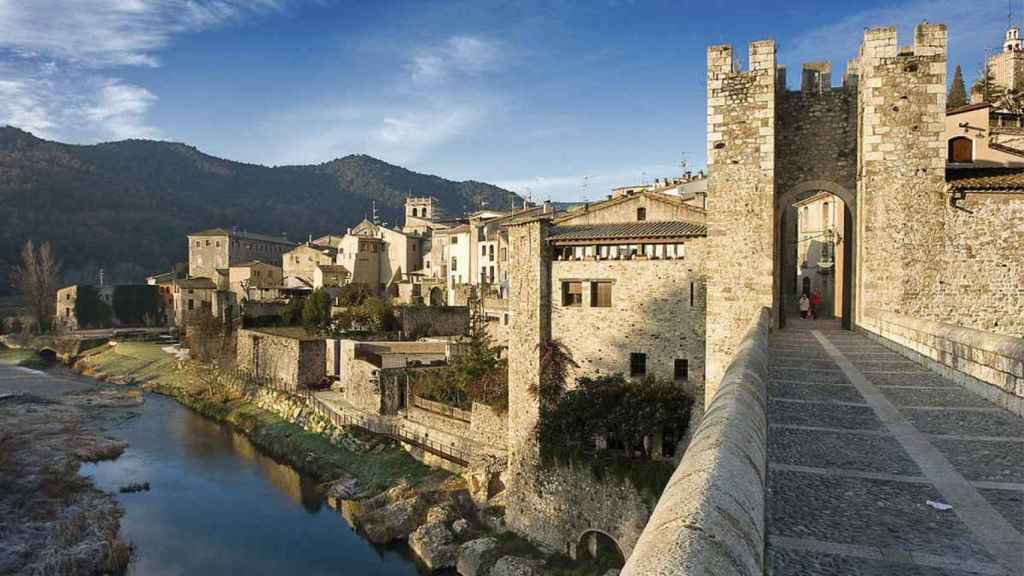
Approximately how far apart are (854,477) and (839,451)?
2.16ft

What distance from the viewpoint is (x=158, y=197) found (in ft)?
417

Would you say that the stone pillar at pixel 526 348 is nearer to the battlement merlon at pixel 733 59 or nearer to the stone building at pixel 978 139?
the battlement merlon at pixel 733 59

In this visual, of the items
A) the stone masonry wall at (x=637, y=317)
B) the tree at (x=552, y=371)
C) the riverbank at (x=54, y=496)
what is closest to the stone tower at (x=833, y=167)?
the stone masonry wall at (x=637, y=317)

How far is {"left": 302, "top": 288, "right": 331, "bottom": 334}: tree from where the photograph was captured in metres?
46.5

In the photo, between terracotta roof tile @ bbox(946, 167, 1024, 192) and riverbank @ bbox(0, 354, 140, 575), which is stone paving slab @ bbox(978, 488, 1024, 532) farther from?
riverbank @ bbox(0, 354, 140, 575)

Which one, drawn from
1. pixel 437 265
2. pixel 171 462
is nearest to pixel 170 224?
pixel 437 265

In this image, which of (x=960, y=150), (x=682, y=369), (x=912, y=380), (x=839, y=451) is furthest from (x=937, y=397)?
(x=960, y=150)

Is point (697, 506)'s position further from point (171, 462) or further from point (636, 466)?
point (171, 462)

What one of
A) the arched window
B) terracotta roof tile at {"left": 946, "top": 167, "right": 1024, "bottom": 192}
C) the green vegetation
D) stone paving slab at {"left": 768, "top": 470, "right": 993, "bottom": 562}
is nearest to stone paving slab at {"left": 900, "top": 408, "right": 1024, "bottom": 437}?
stone paving slab at {"left": 768, "top": 470, "right": 993, "bottom": 562}

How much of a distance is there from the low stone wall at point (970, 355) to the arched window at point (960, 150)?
9.74 metres

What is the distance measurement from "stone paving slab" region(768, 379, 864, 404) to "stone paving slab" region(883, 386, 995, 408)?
395 millimetres

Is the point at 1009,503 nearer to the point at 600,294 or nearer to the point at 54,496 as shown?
the point at 600,294

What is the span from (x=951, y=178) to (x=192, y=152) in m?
200

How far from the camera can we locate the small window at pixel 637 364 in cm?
1961
